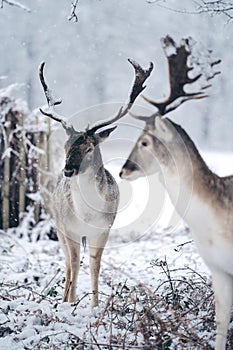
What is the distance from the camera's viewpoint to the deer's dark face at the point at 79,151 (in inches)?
163

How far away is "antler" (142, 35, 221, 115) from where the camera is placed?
2.86m

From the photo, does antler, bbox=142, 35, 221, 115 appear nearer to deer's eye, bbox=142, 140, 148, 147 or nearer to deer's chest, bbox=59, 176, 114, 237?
deer's eye, bbox=142, 140, 148, 147

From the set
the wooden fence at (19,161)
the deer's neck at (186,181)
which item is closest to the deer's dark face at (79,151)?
the deer's neck at (186,181)

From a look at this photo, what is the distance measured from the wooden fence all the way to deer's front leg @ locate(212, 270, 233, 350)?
6.19 m

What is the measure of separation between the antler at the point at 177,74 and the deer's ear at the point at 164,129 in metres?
0.05

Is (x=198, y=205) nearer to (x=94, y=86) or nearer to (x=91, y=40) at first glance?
(x=94, y=86)

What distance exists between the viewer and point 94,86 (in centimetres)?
Result: 1744

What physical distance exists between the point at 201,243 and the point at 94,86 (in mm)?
14912

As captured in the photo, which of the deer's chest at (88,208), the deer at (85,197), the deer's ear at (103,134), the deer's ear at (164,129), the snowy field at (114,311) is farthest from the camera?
the deer's chest at (88,208)

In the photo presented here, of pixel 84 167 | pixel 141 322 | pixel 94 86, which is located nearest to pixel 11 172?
pixel 84 167

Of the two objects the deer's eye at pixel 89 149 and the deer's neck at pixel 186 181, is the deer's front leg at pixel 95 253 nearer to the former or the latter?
the deer's eye at pixel 89 149

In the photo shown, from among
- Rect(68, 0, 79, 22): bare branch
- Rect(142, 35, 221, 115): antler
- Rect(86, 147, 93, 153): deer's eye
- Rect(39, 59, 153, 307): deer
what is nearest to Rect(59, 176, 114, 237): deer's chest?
Rect(39, 59, 153, 307): deer

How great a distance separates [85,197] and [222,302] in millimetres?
1849

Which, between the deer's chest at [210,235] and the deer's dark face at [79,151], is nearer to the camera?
the deer's chest at [210,235]
